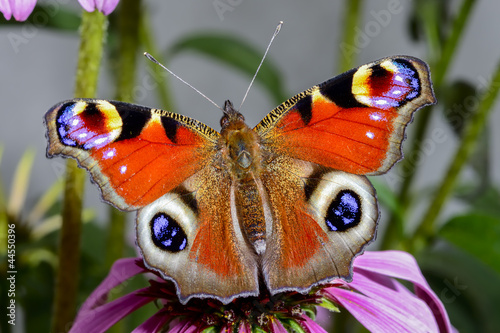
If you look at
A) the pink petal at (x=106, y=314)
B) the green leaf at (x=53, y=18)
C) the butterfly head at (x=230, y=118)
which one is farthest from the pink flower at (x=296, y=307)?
the green leaf at (x=53, y=18)

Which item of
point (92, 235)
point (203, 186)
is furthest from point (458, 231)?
point (92, 235)

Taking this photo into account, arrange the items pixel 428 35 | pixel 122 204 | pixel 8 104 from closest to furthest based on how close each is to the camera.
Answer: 1. pixel 122 204
2. pixel 428 35
3. pixel 8 104

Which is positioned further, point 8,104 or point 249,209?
point 8,104

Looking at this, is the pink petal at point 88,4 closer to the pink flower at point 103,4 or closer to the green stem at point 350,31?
the pink flower at point 103,4

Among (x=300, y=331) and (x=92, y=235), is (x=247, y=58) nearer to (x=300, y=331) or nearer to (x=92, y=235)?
(x=92, y=235)

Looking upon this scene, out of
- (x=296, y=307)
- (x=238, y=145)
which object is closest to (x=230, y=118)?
(x=238, y=145)

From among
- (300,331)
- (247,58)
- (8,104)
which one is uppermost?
(247,58)

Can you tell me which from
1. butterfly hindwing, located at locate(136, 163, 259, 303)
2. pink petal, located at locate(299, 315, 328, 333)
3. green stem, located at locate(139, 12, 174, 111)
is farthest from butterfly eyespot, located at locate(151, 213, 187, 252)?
green stem, located at locate(139, 12, 174, 111)
